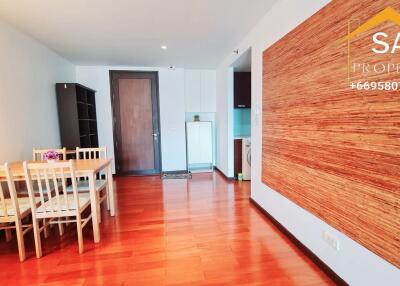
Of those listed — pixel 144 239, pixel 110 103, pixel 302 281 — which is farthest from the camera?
pixel 110 103

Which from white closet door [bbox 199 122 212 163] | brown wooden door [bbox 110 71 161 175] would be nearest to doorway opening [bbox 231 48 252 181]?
white closet door [bbox 199 122 212 163]

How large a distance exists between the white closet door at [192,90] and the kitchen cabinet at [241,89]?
3.65 feet

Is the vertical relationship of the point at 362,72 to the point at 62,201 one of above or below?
above

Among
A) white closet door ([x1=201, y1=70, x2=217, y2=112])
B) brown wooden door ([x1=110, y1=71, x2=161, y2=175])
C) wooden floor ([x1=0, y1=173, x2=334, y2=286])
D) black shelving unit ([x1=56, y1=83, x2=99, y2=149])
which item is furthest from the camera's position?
white closet door ([x1=201, y1=70, x2=217, y2=112])

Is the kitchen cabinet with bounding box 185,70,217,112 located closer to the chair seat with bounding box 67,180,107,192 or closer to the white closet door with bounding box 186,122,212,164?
the white closet door with bounding box 186,122,212,164

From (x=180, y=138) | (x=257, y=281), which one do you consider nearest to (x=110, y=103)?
(x=180, y=138)

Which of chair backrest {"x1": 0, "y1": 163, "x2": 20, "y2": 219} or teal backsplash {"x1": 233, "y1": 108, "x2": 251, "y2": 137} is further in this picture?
teal backsplash {"x1": 233, "y1": 108, "x2": 251, "y2": 137}

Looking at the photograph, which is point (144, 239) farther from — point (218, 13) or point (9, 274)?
point (218, 13)

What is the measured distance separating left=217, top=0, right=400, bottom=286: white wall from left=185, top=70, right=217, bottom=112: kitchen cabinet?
42.9 inches

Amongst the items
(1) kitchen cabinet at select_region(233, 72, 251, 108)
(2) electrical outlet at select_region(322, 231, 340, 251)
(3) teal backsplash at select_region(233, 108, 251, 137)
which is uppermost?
(1) kitchen cabinet at select_region(233, 72, 251, 108)

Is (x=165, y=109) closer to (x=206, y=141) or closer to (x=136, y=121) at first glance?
(x=136, y=121)

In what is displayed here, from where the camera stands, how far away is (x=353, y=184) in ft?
4.66

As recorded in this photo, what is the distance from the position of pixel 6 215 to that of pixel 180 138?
3.45 meters

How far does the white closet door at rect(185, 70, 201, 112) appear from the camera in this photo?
5.04 metres
